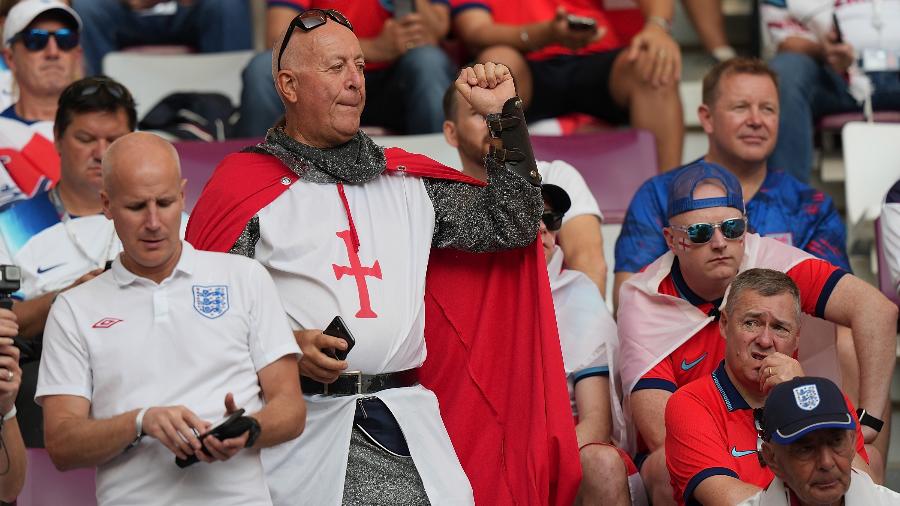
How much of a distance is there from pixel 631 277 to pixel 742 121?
902 mm

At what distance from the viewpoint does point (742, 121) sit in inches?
215

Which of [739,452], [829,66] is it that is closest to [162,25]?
[829,66]

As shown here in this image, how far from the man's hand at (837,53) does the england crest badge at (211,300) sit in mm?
3620

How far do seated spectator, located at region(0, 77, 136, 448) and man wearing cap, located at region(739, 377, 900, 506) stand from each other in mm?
2223

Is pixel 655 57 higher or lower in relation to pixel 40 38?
lower

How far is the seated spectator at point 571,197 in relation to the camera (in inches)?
203

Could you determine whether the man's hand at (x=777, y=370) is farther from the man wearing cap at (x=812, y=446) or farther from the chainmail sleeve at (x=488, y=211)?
the chainmail sleeve at (x=488, y=211)

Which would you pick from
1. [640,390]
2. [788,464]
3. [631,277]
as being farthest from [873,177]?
[788,464]

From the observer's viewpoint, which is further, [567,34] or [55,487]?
[567,34]

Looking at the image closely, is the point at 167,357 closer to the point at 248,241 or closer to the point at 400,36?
the point at 248,241

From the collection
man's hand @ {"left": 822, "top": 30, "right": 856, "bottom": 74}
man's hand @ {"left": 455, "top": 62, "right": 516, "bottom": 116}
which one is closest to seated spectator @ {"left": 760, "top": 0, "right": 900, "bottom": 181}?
man's hand @ {"left": 822, "top": 30, "right": 856, "bottom": 74}

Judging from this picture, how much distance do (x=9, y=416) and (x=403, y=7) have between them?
3325mm

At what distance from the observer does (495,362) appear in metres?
4.12

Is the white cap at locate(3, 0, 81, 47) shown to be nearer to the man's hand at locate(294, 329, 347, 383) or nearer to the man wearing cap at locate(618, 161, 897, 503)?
the man wearing cap at locate(618, 161, 897, 503)
